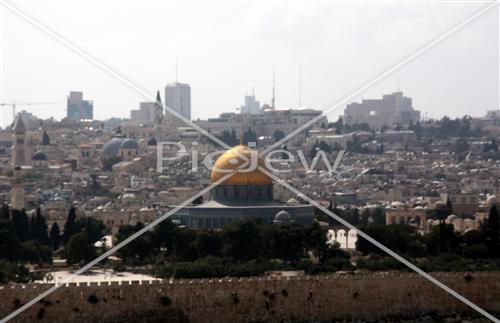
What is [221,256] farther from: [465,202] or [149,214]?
[465,202]

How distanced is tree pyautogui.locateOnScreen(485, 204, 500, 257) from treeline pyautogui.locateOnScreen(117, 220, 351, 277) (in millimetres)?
4329

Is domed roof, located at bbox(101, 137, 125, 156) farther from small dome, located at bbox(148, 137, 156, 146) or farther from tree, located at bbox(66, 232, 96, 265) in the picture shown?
tree, located at bbox(66, 232, 96, 265)

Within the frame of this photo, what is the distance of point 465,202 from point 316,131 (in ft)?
236

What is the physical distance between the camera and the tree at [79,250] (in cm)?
5944

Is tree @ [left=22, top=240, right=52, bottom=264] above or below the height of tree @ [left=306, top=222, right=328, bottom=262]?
below

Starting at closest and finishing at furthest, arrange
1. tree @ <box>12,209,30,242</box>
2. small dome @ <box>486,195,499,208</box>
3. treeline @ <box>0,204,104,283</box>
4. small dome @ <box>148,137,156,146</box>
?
1. treeline @ <box>0,204,104,283</box>
2. tree @ <box>12,209,30,242</box>
3. small dome @ <box>486,195,499,208</box>
4. small dome @ <box>148,137,156,146</box>

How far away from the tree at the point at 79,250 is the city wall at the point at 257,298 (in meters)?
14.2

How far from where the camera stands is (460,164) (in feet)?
479

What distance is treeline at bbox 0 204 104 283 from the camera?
51969 millimetres

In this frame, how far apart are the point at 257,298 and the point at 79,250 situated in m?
15.9

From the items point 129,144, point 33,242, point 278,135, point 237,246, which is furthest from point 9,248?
point 278,135

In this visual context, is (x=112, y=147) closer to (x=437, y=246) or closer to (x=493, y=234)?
(x=493, y=234)

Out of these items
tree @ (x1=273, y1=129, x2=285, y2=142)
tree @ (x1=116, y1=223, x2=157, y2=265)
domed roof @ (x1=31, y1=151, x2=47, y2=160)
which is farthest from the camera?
tree @ (x1=273, y1=129, x2=285, y2=142)

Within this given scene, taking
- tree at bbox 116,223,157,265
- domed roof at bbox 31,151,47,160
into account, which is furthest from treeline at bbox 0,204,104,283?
domed roof at bbox 31,151,47,160
